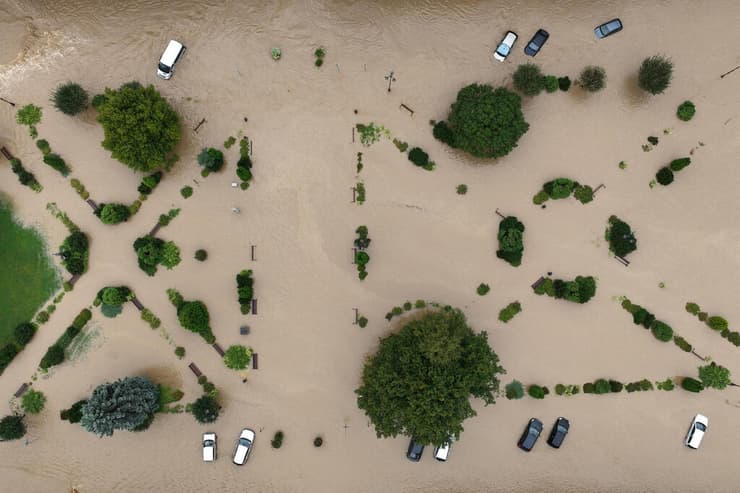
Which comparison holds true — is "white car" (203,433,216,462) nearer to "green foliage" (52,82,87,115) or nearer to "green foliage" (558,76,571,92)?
"green foliage" (52,82,87,115)

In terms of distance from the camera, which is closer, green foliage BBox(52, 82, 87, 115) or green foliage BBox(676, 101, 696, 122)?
green foliage BBox(52, 82, 87, 115)

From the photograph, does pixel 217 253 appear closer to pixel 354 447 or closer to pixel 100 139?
pixel 100 139

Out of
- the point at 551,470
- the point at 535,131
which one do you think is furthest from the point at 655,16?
the point at 551,470

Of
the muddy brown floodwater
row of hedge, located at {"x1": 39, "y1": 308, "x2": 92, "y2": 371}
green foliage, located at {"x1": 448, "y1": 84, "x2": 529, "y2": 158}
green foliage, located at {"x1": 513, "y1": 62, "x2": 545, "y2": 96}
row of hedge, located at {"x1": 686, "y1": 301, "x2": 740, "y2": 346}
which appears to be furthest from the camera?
row of hedge, located at {"x1": 686, "y1": 301, "x2": 740, "y2": 346}

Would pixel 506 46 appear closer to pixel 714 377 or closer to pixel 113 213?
pixel 714 377

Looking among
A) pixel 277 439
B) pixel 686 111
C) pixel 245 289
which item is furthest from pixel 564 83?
pixel 277 439

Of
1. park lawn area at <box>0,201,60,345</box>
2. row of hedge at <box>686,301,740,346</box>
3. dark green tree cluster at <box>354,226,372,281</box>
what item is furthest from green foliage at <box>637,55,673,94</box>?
park lawn area at <box>0,201,60,345</box>

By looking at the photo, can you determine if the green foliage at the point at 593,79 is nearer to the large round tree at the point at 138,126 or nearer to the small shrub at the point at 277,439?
the large round tree at the point at 138,126
